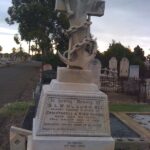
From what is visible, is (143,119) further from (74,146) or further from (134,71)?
(134,71)

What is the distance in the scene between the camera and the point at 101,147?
6207 millimetres

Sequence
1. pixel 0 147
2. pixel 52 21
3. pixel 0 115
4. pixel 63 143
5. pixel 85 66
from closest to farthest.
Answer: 1. pixel 63 143
2. pixel 85 66
3. pixel 0 147
4. pixel 0 115
5. pixel 52 21

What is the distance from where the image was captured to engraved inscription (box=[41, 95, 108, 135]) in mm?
6168

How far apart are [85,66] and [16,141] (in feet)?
6.16

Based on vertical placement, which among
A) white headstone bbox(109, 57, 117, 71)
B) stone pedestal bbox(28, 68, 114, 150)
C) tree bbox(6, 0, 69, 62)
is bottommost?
stone pedestal bbox(28, 68, 114, 150)

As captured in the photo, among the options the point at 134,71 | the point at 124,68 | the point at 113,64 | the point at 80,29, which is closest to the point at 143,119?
the point at 80,29

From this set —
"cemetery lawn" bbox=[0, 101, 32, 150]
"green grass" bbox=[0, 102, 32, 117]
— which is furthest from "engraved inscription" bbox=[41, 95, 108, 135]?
"green grass" bbox=[0, 102, 32, 117]

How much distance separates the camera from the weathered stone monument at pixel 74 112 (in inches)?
242

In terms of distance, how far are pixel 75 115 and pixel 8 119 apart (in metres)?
5.52

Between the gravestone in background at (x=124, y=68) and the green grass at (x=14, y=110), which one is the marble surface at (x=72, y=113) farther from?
the gravestone in background at (x=124, y=68)

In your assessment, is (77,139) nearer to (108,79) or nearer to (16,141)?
(16,141)

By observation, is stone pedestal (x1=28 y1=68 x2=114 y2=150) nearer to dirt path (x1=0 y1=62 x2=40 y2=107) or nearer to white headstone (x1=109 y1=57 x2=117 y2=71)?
dirt path (x1=0 y1=62 x2=40 y2=107)

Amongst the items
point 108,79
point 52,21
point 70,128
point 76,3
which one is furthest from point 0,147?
point 52,21

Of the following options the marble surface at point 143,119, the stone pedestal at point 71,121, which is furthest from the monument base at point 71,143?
the marble surface at point 143,119
